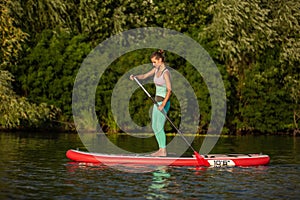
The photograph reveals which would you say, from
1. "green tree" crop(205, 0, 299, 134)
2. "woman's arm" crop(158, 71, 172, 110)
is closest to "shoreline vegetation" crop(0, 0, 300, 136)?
"green tree" crop(205, 0, 299, 134)

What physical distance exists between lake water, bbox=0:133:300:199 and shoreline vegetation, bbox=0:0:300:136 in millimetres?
9883

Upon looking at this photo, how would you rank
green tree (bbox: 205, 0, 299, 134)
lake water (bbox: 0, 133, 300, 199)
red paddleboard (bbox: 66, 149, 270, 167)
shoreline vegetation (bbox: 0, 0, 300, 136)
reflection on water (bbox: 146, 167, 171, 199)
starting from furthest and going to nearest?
green tree (bbox: 205, 0, 299, 134) → shoreline vegetation (bbox: 0, 0, 300, 136) → red paddleboard (bbox: 66, 149, 270, 167) → lake water (bbox: 0, 133, 300, 199) → reflection on water (bbox: 146, 167, 171, 199)

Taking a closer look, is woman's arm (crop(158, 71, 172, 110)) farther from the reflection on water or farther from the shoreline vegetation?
the shoreline vegetation

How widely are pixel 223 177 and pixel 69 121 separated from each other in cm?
1726

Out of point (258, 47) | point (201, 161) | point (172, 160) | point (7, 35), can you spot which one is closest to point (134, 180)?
point (172, 160)

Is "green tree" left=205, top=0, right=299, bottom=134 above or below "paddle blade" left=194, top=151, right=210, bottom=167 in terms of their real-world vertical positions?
above

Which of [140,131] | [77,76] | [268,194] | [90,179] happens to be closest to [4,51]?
[77,76]

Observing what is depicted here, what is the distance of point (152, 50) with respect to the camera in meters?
34.0

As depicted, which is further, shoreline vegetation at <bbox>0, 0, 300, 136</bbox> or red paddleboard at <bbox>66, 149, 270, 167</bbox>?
shoreline vegetation at <bbox>0, 0, 300, 136</bbox>

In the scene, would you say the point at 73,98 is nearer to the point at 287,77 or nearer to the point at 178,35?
the point at 178,35

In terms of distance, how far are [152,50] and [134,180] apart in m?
18.2

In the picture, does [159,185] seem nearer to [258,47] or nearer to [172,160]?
[172,160]

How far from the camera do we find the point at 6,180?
15.7 meters

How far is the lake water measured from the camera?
46.4ft
